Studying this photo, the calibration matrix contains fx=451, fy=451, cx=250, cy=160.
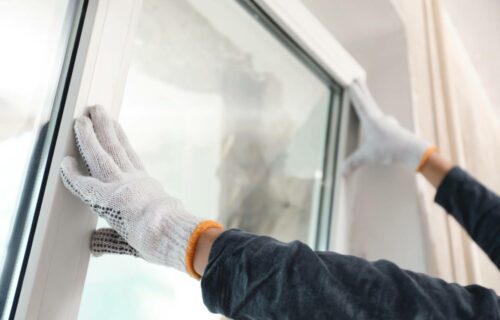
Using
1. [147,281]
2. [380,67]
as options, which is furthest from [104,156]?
Result: [380,67]

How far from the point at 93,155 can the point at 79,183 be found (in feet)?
0.13

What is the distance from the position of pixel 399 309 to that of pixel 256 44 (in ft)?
2.18

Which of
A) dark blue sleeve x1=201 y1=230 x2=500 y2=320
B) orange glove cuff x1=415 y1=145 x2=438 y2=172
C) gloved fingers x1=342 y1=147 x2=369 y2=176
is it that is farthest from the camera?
gloved fingers x1=342 y1=147 x2=369 y2=176

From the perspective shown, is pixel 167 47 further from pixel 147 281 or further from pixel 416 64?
pixel 416 64

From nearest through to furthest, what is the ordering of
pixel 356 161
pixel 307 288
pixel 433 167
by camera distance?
pixel 307 288 < pixel 433 167 < pixel 356 161

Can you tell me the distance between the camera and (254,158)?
3.08ft

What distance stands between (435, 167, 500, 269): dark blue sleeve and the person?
341mm

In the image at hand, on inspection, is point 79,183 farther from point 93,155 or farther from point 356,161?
point 356,161

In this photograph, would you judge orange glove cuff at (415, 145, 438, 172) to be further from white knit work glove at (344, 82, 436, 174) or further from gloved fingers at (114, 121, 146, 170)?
gloved fingers at (114, 121, 146, 170)

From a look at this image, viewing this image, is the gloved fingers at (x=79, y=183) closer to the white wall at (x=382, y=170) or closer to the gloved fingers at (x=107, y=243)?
the gloved fingers at (x=107, y=243)

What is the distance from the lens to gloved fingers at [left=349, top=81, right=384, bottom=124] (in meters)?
1.08

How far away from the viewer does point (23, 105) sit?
0.55 metres

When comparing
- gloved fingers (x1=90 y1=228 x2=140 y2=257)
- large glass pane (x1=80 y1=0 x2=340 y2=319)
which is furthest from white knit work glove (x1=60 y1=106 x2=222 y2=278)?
large glass pane (x1=80 y1=0 x2=340 y2=319)

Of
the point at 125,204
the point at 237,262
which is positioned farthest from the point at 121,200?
the point at 237,262
